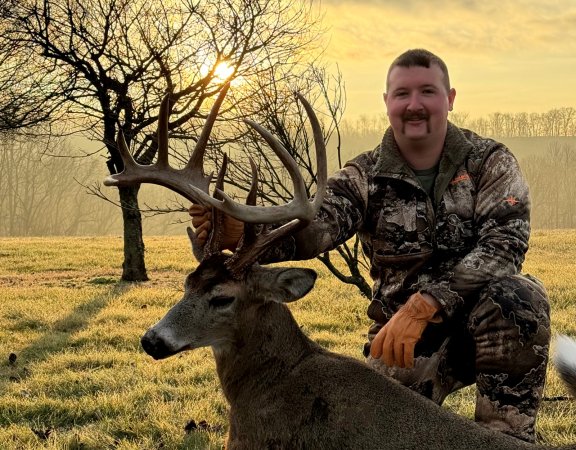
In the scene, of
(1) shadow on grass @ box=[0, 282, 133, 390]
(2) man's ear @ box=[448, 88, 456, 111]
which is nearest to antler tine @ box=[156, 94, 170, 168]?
(2) man's ear @ box=[448, 88, 456, 111]

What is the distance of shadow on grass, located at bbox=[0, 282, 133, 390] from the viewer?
7.49 m

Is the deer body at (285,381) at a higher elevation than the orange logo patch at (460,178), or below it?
below

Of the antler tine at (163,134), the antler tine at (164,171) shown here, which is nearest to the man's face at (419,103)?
the antler tine at (164,171)

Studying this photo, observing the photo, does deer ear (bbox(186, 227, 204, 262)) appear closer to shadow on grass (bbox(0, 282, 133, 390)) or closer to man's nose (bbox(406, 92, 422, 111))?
man's nose (bbox(406, 92, 422, 111))

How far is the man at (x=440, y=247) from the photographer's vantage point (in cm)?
→ 404

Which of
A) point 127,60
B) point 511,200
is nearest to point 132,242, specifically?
point 127,60

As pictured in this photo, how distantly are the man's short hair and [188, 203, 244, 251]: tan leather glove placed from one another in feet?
5.32

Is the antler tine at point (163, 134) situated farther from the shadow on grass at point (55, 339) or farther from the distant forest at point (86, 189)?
the distant forest at point (86, 189)

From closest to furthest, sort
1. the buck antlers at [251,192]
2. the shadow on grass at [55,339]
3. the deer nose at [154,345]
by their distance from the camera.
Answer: the deer nose at [154,345] → the buck antlers at [251,192] → the shadow on grass at [55,339]

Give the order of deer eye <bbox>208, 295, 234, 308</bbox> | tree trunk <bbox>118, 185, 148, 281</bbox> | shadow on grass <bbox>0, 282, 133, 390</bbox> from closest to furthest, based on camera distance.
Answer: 1. deer eye <bbox>208, 295, 234, 308</bbox>
2. shadow on grass <bbox>0, 282, 133, 390</bbox>
3. tree trunk <bbox>118, 185, 148, 281</bbox>

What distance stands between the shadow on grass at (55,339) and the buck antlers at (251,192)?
3775 millimetres

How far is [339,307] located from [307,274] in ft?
24.4

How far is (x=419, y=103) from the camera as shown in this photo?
181 inches

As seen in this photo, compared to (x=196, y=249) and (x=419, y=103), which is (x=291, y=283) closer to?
(x=196, y=249)
